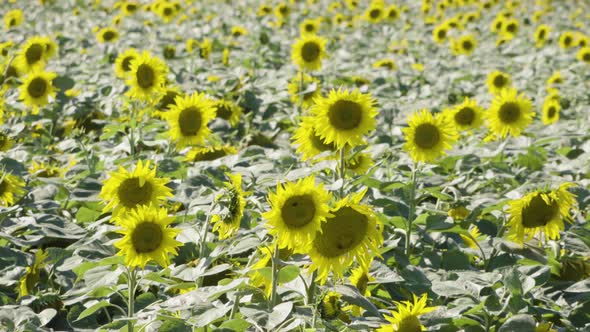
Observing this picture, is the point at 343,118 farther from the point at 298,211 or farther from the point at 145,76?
the point at 145,76

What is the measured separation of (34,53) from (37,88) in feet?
1.65

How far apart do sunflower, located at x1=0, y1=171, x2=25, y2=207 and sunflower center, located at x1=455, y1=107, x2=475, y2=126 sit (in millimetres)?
2696

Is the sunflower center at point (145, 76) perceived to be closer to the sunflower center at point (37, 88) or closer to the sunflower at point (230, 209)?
the sunflower center at point (37, 88)

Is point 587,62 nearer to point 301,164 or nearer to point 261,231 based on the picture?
point 301,164

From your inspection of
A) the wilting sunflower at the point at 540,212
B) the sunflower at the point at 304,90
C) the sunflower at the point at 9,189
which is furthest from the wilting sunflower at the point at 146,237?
the sunflower at the point at 304,90

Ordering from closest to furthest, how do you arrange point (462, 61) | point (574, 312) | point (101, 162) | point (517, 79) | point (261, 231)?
point (261, 231), point (574, 312), point (101, 162), point (517, 79), point (462, 61)

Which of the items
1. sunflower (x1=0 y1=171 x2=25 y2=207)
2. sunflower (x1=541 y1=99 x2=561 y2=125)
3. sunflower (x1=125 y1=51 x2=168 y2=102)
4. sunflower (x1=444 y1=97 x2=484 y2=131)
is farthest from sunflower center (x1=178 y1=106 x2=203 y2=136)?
sunflower (x1=541 y1=99 x2=561 y2=125)

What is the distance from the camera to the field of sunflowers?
2332 millimetres

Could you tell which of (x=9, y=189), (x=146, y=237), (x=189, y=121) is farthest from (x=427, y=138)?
(x=9, y=189)

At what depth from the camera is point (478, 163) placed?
14.0 ft

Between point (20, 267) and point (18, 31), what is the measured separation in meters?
6.73

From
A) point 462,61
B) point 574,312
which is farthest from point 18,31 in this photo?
A: point 574,312

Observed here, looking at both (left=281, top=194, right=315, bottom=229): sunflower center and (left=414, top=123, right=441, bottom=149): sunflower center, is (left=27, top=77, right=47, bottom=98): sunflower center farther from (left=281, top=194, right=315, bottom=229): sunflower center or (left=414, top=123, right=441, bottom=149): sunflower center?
(left=281, top=194, right=315, bottom=229): sunflower center

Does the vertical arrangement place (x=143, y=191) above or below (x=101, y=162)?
above
